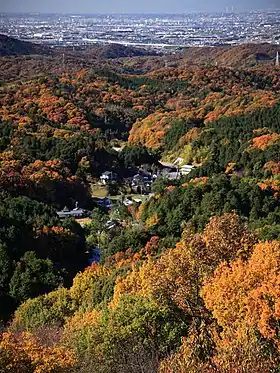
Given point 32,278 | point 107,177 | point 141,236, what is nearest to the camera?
point 32,278

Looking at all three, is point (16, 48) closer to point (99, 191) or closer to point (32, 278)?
point (99, 191)

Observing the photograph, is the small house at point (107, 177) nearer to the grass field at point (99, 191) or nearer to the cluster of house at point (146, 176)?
the cluster of house at point (146, 176)

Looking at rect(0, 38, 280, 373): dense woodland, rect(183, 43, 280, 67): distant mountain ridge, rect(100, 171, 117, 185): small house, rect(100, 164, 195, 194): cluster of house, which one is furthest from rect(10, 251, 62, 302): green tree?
rect(183, 43, 280, 67): distant mountain ridge

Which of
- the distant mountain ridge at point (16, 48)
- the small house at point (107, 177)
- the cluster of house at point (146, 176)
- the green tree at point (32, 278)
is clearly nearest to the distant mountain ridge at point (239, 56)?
the distant mountain ridge at point (16, 48)

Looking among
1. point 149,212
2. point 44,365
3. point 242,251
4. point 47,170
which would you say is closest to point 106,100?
point 47,170

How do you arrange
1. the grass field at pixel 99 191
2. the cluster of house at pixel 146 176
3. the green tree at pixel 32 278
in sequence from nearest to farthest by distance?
the green tree at pixel 32 278 → the grass field at pixel 99 191 → the cluster of house at pixel 146 176

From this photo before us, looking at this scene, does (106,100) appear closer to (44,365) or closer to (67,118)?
(67,118)

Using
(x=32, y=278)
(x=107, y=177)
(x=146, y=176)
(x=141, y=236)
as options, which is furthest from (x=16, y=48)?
(x=32, y=278)

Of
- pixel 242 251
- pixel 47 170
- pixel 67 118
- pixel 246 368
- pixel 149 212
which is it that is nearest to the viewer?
pixel 246 368
